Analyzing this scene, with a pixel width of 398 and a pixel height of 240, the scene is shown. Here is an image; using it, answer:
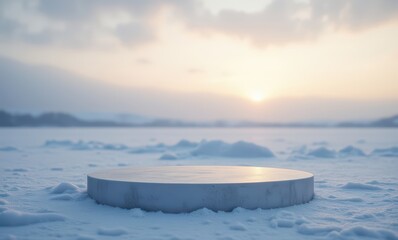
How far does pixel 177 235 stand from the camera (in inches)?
194

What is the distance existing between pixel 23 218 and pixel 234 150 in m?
13.8

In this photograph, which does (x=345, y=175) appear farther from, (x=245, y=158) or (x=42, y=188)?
(x=42, y=188)

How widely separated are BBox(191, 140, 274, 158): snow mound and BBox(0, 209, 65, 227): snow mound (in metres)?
13.3

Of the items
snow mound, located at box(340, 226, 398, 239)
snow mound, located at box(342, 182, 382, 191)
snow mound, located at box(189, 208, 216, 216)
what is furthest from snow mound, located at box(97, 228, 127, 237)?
snow mound, located at box(342, 182, 382, 191)

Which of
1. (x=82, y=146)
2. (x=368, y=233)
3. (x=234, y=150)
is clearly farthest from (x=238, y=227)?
(x=82, y=146)

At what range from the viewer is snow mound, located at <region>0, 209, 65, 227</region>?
5498 mm

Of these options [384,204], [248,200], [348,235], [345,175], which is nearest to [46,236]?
[248,200]

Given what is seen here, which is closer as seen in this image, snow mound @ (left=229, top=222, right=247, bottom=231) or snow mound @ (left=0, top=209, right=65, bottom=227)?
snow mound @ (left=229, top=222, right=247, bottom=231)

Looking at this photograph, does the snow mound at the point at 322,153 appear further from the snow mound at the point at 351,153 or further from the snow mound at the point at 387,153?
the snow mound at the point at 387,153

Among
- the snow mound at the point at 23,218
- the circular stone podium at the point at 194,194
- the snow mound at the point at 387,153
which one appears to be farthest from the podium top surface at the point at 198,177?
the snow mound at the point at 387,153

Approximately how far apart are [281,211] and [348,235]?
122cm

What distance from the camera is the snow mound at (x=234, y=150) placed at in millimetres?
18366

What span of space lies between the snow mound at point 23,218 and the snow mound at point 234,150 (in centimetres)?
1325

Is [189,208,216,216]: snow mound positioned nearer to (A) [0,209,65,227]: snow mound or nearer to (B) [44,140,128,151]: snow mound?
(A) [0,209,65,227]: snow mound
